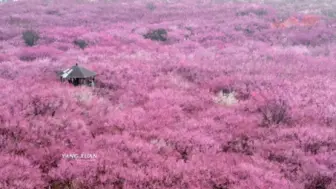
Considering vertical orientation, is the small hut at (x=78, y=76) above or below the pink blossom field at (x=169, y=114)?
above

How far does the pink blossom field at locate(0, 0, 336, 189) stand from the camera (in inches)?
254

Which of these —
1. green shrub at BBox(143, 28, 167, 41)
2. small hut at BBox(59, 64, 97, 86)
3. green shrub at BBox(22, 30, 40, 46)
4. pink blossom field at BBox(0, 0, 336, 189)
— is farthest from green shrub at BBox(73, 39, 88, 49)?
small hut at BBox(59, 64, 97, 86)

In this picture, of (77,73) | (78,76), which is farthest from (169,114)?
(77,73)

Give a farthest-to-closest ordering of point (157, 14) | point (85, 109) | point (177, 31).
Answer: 1. point (157, 14)
2. point (177, 31)
3. point (85, 109)

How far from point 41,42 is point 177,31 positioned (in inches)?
350

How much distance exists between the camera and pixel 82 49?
1830cm

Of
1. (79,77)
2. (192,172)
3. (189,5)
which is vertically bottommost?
(192,172)

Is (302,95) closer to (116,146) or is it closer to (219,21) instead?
(116,146)

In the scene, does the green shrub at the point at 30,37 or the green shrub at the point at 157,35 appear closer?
the green shrub at the point at 30,37

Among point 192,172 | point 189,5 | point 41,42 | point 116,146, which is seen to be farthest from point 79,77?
point 189,5

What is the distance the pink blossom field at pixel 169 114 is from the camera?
21.2 ft

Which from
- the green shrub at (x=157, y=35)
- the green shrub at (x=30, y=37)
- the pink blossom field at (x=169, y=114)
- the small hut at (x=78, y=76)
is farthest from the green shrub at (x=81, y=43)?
the small hut at (x=78, y=76)

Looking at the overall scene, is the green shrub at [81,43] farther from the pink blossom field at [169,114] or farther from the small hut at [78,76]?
the small hut at [78,76]

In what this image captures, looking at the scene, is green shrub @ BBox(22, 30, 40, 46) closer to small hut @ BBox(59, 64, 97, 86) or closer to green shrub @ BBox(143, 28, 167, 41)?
green shrub @ BBox(143, 28, 167, 41)
